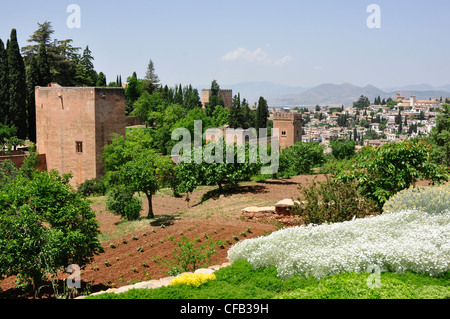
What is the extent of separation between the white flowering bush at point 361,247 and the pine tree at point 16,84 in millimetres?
33969

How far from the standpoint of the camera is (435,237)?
7824 millimetres

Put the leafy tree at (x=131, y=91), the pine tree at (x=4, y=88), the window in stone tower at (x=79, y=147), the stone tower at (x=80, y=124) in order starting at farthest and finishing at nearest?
the leafy tree at (x=131, y=91)
the pine tree at (x=4, y=88)
the window in stone tower at (x=79, y=147)
the stone tower at (x=80, y=124)

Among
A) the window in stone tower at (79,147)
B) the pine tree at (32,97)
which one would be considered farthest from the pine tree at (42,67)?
the window in stone tower at (79,147)

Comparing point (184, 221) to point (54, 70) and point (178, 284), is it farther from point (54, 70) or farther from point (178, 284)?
point (54, 70)

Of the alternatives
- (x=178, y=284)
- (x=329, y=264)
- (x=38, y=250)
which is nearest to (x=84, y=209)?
(x=38, y=250)

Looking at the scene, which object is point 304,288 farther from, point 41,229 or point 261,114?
point 261,114

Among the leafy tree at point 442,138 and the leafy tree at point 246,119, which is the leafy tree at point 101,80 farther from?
the leafy tree at point 442,138

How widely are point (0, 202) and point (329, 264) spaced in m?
7.02

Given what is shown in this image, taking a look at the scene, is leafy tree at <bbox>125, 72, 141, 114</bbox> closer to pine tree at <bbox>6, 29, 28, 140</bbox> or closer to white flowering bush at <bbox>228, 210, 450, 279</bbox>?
pine tree at <bbox>6, 29, 28, 140</bbox>

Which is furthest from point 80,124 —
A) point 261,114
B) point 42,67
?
point 261,114

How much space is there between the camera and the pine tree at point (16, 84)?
1448 inches

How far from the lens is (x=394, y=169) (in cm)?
1234

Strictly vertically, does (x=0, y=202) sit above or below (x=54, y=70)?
below

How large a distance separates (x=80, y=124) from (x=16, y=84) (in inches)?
382
